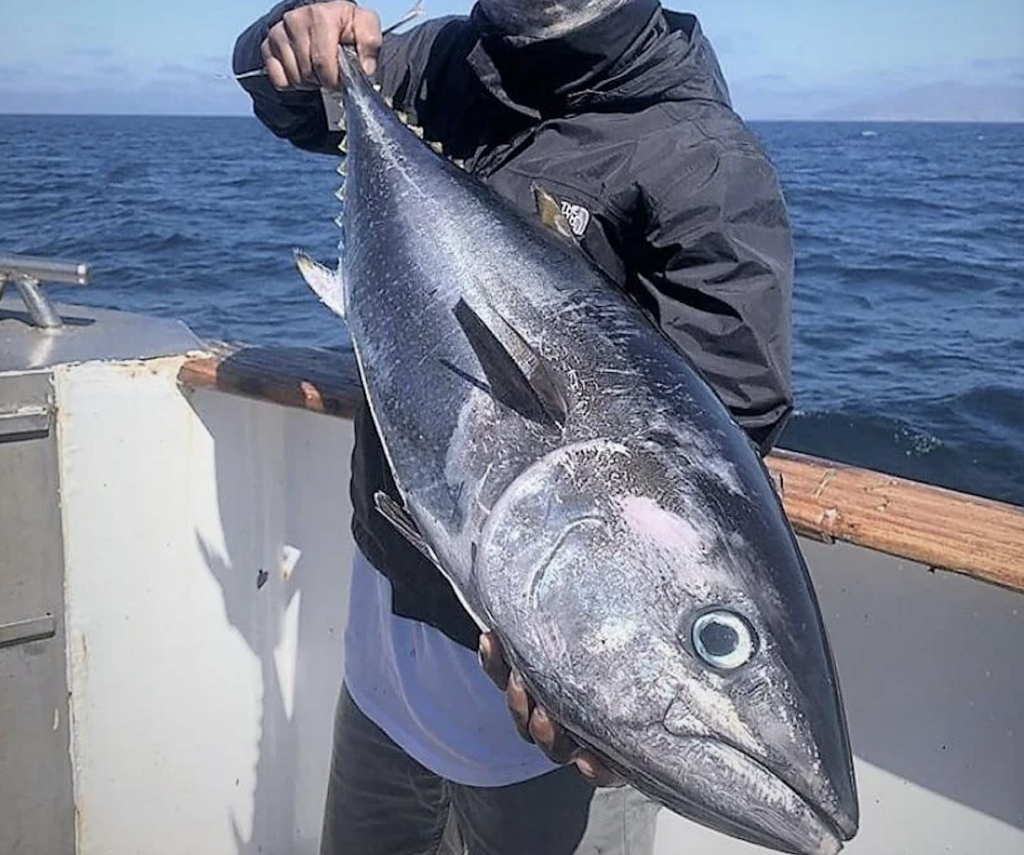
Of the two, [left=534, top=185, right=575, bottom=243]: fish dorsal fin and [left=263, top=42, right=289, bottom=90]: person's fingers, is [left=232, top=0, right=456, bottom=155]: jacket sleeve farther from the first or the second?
[left=534, top=185, right=575, bottom=243]: fish dorsal fin

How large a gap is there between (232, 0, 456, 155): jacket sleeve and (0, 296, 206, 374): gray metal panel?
69 centimetres

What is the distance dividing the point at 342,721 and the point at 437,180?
3.39ft

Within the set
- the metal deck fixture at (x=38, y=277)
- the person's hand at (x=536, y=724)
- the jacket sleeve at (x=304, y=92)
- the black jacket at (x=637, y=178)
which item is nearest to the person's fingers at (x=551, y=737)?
the person's hand at (x=536, y=724)

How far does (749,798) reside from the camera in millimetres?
1141

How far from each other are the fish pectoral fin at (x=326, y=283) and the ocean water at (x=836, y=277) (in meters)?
1.52

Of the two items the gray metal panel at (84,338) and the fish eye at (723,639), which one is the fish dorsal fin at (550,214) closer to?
the fish eye at (723,639)

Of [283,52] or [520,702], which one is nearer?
[520,702]

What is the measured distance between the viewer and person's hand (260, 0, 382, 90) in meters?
1.95

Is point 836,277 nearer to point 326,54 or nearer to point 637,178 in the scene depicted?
point 326,54

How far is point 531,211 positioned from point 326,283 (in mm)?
358

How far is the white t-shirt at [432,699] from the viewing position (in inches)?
74.6

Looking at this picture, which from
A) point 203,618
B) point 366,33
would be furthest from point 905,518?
point 203,618

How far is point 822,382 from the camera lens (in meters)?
10.0

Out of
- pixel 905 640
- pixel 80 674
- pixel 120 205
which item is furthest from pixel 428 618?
pixel 120 205
